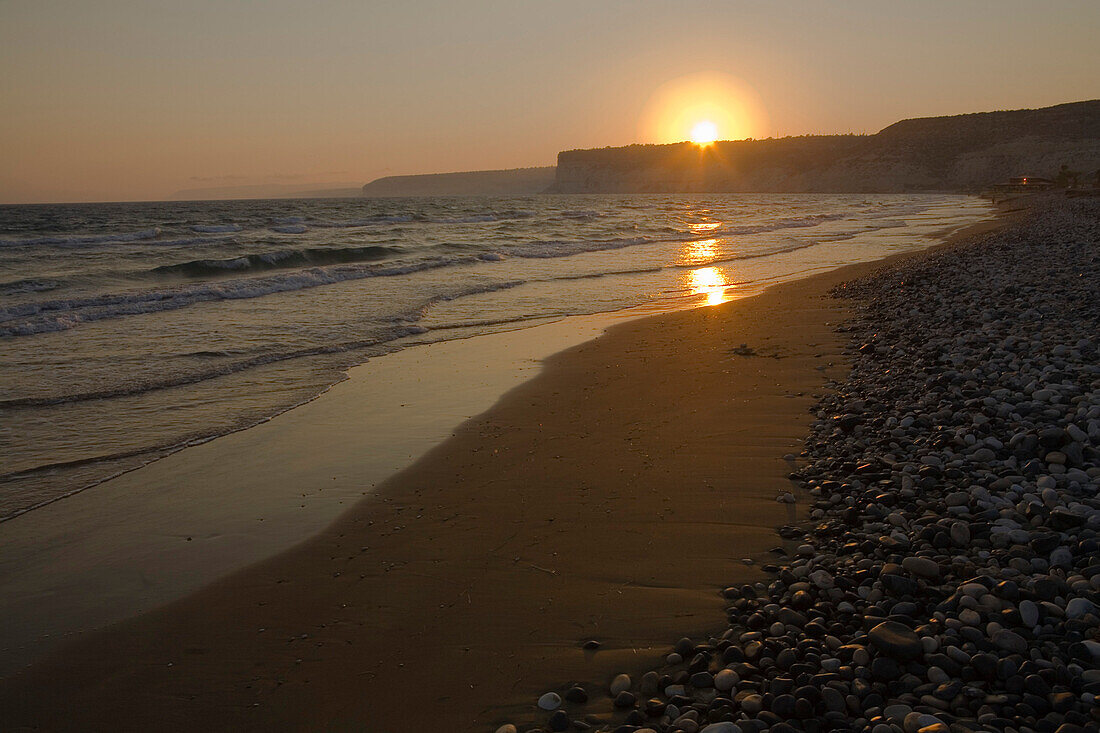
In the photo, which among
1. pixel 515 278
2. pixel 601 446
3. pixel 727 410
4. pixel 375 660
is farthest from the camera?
pixel 515 278

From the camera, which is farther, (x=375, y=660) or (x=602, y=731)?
(x=375, y=660)

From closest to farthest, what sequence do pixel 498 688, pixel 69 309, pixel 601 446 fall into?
1. pixel 498 688
2. pixel 601 446
3. pixel 69 309

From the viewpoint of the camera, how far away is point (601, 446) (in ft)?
19.6

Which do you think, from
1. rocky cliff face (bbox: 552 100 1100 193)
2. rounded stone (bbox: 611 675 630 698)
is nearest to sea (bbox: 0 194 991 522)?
rounded stone (bbox: 611 675 630 698)

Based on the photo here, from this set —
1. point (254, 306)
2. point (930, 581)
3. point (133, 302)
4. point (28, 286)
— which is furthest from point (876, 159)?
point (930, 581)

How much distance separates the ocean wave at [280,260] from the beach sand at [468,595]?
21.9 metres

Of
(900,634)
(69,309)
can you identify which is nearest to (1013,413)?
(900,634)

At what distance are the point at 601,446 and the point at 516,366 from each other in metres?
3.56

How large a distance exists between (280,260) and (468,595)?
2550 cm

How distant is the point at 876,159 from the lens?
13000cm

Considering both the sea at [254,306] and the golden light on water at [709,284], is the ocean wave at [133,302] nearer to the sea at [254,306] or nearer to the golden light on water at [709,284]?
the sea at [254,306]

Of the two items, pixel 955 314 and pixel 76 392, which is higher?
pixel 955 314

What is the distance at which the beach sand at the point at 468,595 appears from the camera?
10.0ft

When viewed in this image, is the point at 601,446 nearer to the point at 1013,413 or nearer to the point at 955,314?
the point at 1013,413
